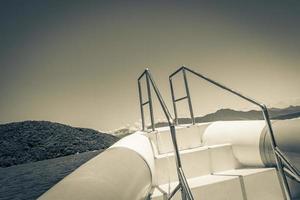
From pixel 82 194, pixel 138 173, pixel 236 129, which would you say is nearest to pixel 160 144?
pixel 236 129

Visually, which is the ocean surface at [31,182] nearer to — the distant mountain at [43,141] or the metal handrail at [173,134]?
the metal handrail at [173,134]

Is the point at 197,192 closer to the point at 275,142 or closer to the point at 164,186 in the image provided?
the point at 164,186

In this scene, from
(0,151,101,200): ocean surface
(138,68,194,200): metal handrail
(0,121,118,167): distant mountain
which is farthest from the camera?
(0,121,118,167): distant mountain

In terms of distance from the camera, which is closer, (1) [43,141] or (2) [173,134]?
(2) [173,134]

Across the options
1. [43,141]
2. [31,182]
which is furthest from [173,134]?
[43,141]

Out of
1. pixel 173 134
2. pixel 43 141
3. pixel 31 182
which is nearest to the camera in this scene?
pixel 173 134

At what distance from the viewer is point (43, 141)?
17712 centimetres

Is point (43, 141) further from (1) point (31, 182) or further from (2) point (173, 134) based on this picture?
(2) point (173, 134)

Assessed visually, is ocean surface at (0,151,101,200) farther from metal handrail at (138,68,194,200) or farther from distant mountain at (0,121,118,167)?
distant mountain at (0,121,118,167)

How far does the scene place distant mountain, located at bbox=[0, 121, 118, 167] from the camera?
160 m

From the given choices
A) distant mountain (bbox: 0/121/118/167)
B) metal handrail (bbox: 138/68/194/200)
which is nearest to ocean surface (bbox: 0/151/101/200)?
metal handrail (bbox: 138/68/194/200)

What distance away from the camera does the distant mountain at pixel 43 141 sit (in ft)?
525

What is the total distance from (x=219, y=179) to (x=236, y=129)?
1085 millimetres

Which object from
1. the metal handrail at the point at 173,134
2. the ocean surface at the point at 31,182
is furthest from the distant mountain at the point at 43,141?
the metal handrail at the point at 173,134
